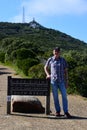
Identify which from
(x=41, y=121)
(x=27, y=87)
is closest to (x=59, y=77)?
(x=27, y=87)

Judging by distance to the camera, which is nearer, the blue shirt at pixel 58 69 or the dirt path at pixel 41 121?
the dirt path at pixel 41 121

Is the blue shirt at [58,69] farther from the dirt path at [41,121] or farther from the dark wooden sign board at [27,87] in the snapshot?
the dirt path at [41,121]

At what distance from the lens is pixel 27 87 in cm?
1259

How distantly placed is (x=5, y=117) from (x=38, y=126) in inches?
57.9

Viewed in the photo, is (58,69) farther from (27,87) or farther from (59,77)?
(27,87)

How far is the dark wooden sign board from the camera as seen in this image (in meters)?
12.5

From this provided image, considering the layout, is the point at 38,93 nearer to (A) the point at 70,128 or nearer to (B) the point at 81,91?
(A) the point at 70,128

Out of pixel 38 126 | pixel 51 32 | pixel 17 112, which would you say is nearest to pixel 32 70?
pixel 17 112

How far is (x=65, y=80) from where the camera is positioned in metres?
12.2

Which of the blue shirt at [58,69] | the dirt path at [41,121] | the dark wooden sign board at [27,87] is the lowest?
the dirt path at [41,121]

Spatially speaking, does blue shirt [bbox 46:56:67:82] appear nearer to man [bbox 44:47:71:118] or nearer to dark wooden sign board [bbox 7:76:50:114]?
man [bbox 44:47:71:118]

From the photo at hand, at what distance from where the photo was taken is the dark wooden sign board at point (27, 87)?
12531 mm

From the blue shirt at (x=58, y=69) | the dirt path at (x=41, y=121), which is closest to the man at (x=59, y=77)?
the blue shirt at (x=58, y=69)

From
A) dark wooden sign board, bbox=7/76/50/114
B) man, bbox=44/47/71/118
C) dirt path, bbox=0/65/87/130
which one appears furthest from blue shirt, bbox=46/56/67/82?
dirt path, bbox=0/65/87/130
